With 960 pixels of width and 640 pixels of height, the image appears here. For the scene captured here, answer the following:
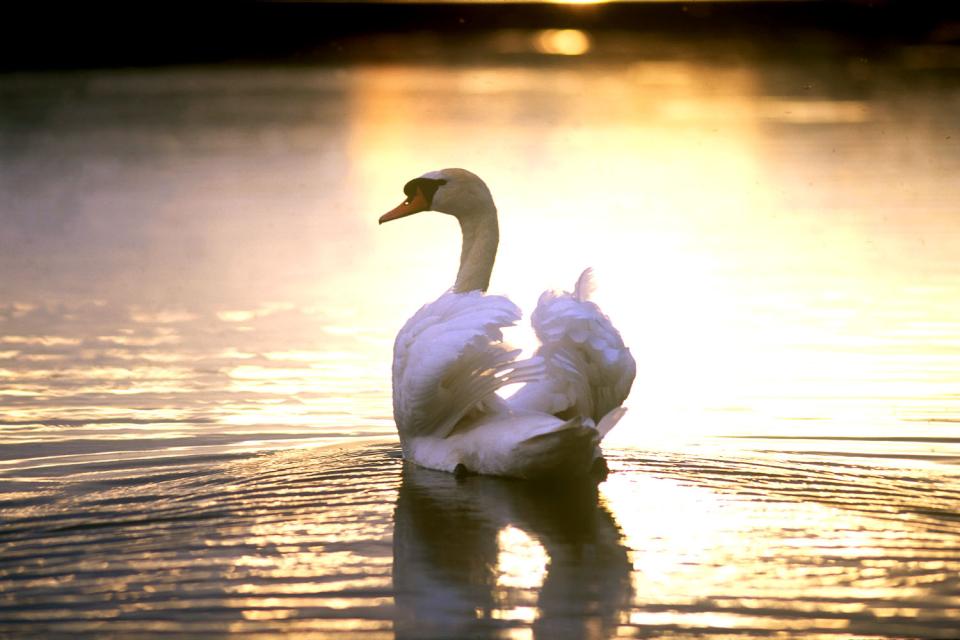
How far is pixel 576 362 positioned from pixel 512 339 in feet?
0.99

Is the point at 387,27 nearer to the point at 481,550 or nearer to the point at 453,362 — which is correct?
the point at 453,362

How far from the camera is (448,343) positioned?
7.43 meters

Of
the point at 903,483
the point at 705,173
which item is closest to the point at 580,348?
the point at 903,483

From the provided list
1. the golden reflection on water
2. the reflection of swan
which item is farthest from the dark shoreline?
the reflection of swan

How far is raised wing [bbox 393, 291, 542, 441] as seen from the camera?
7410 mm

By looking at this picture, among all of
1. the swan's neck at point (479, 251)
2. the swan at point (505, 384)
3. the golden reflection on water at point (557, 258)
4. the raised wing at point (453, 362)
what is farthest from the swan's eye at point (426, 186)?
the raised wing at point (453, 362)

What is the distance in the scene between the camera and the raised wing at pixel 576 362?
769cm

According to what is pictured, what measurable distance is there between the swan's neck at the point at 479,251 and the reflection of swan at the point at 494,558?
52.6 inches

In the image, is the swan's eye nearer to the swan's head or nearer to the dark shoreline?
the swan's head

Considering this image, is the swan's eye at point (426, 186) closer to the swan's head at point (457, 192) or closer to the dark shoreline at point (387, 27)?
the swan's head at point (457, 192)

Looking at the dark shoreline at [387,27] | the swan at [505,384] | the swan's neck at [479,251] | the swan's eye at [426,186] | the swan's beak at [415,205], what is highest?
the dark shoreline at [387,27]

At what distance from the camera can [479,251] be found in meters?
8.98

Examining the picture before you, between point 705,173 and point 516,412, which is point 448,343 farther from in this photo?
point 705,173

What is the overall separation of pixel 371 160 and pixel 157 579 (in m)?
15.8
